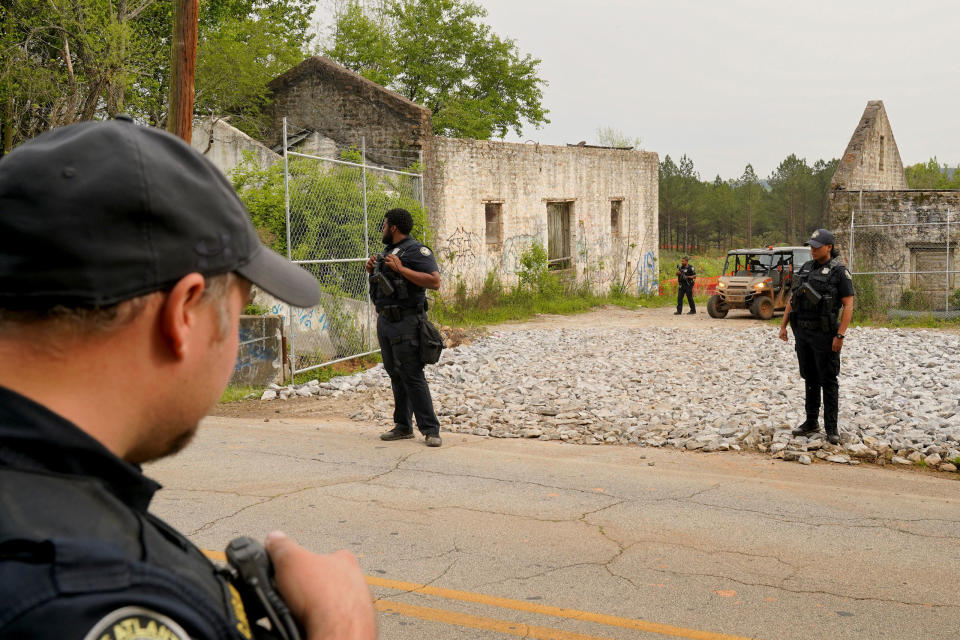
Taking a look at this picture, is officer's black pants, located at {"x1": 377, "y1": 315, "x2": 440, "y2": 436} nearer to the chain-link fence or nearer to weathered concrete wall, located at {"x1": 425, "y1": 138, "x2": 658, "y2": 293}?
weathered concrete wall, located at {"x1": 425, "y1": 138, "x2": 658, "y2": 293}

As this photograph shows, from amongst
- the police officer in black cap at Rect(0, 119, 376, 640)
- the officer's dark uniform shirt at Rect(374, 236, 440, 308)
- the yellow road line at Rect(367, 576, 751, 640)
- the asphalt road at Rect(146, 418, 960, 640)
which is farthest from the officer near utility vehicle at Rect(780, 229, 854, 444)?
the police officer in black cap at Rect(0, 119, 376, 640)

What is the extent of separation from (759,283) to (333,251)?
12.9m

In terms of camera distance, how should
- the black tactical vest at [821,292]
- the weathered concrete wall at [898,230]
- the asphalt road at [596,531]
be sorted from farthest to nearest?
the weathered concrete wall at [898,230]
the black tactical vest at [821,292]
the asphalt road at [596,531]

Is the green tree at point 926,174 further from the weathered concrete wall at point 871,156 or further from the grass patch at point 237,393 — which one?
the grass patch at point 237,393

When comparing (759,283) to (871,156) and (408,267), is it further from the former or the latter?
(408,267)

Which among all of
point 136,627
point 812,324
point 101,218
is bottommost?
point 812,324

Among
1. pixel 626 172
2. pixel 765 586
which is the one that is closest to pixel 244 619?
pixel 765 586

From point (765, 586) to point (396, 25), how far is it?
4467 centimetres

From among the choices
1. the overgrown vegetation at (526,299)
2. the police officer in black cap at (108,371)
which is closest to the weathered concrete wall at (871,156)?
the overgrown vegetation at (526,299)

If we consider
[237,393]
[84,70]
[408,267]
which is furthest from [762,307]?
[84,70]

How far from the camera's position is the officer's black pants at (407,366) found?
792 cm

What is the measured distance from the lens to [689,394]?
35.8ft

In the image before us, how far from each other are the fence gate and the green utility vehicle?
37.5 ft

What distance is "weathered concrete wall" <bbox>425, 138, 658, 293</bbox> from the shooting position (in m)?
21.4
